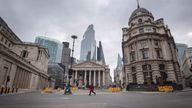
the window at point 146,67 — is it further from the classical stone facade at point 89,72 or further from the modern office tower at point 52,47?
the modern office tower at point 52,47

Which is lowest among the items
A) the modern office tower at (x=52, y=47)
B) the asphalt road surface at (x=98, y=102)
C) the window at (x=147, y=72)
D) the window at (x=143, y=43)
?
the asphalt road surface at (x=98, y=102)

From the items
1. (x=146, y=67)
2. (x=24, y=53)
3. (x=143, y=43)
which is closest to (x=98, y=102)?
(x=146, y=67)

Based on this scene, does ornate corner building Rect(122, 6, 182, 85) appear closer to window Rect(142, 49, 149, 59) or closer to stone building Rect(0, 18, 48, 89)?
window Rect(142, 49, 149, 59)

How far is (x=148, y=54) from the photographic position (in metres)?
37.8

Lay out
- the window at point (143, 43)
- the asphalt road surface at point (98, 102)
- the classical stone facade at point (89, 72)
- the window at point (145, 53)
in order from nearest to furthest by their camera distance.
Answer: the asphalt road surface at point (98, 102) → the window at point (145, 53) → the window at point (143, 43) → the classical stone facade at point (89, 72)

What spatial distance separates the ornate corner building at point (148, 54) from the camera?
3552 centimetres

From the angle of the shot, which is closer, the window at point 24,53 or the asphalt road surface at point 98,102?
the asphalt road surface at point 98,102

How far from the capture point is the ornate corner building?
35.5 meters

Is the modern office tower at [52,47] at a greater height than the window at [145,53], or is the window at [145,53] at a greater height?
the modern office tower at [52,47]

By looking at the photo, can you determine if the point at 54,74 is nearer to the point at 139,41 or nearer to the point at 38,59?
the point at 38,59

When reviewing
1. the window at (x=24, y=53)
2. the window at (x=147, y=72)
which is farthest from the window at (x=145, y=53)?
the window at (x=24, y=53)

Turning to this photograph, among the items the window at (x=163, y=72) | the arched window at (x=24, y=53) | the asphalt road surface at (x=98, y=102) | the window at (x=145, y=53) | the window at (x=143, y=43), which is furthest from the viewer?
the arched window at (x=24, y=53)

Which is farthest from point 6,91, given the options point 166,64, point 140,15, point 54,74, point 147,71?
point 54,74

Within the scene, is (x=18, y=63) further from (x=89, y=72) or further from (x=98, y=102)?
(x=89, y=72)
